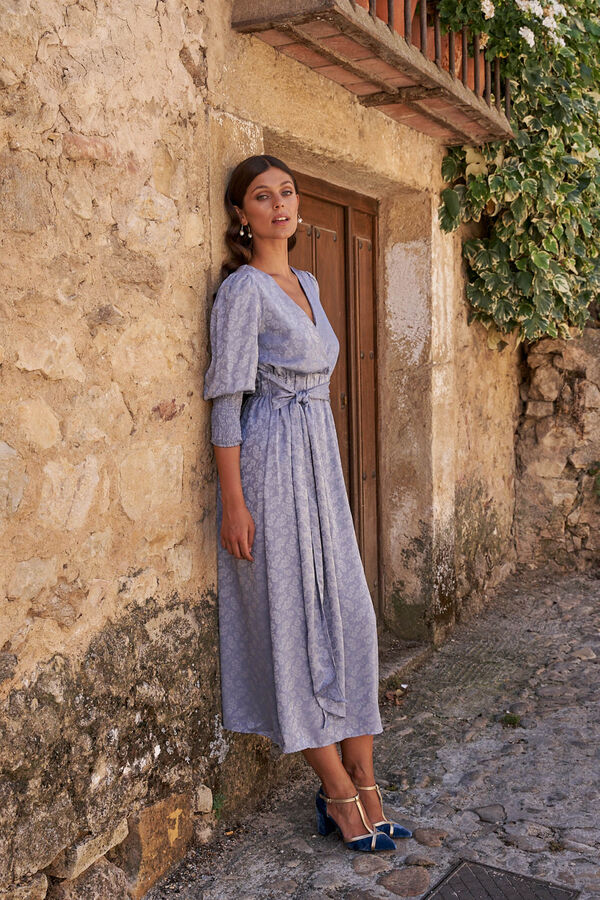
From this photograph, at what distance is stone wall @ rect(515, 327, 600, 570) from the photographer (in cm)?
541

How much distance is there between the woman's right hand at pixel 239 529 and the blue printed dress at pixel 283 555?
3 centimetres

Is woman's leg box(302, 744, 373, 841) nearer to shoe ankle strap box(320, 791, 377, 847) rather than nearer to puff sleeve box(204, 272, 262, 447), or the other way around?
shoe ankle strap box(320, 791, 377, 847)

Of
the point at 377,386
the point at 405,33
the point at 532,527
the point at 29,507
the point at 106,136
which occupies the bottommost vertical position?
the point at 532,527

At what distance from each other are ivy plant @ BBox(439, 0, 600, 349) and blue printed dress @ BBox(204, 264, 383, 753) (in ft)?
6.43

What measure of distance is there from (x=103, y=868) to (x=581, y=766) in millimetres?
1637

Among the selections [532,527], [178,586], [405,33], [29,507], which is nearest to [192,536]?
[178,586]

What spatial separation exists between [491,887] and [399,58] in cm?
244

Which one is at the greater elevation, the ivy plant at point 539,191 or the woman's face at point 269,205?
the ivy plant at point 539,191

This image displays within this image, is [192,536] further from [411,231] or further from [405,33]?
[411,231]

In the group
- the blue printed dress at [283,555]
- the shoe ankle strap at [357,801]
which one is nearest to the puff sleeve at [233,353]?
the blue printed dress at [283,555]

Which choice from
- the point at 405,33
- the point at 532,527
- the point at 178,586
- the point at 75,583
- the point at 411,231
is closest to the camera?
the point at 75,583

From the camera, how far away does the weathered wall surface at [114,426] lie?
1.95 meters

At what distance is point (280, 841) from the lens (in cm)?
261

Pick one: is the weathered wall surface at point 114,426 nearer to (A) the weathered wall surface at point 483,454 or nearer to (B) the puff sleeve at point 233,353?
(B) the puff sleeve at point 233,353
